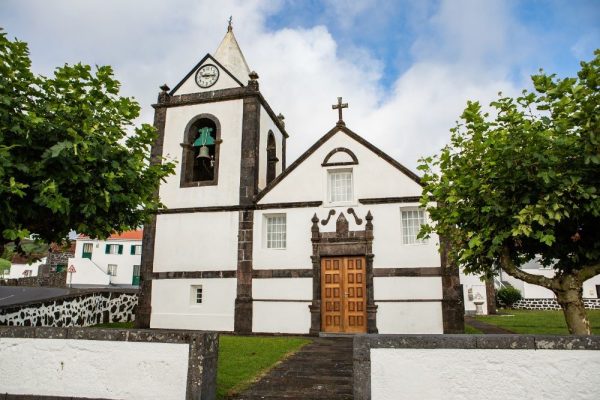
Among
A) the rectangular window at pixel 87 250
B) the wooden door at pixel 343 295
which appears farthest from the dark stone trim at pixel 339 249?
the rectangular window at pixel 87 250

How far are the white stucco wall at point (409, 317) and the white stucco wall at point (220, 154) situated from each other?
666cm

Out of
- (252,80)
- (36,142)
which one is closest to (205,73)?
(252,80)

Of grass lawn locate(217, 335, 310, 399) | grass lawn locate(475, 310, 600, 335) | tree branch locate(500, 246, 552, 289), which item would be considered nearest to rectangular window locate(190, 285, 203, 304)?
grass lawn locate(217, 335, 310, 399)

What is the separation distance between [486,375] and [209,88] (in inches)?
622

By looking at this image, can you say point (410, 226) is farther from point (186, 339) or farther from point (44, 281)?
point (44, 281)

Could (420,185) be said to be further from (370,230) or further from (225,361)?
(225,361)

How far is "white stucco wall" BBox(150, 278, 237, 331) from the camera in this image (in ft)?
52.3

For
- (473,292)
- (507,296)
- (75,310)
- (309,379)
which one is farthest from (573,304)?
(507,296)

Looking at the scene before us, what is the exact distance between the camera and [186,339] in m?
5.85

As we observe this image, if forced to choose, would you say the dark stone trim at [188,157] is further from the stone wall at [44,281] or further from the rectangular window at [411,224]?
the stone wall at [44,281]

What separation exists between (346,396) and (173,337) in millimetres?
2615

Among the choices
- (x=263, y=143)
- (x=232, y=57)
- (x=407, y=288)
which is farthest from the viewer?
(x=232, y=57)

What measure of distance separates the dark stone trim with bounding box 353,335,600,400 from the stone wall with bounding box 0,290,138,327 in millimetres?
10774

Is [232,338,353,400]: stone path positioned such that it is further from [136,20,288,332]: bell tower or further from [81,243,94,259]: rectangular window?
[81,243,94,259]: rectangular window
